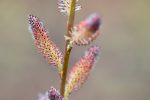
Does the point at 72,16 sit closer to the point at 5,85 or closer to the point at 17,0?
the point at 5,85

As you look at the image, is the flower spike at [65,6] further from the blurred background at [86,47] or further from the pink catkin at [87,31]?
the blurred background at [86,47]

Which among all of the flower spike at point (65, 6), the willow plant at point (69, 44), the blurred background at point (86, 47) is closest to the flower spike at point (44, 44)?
the willow plant at point (69, 44)

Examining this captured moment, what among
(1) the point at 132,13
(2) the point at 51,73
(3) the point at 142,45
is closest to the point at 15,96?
(2) the point at 51,73

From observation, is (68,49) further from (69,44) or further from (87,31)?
(87,31)

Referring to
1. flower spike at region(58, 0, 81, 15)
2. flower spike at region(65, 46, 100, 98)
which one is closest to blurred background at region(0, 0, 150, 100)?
flower spike at region(65, 46, 100, 98)

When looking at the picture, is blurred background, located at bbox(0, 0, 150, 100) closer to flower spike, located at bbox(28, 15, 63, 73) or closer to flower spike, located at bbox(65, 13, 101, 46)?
flower spike, located at bbox(28, 15, 63, 73)
